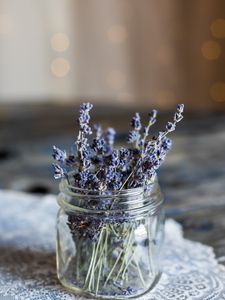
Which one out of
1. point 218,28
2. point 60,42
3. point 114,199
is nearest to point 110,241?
point 114,199

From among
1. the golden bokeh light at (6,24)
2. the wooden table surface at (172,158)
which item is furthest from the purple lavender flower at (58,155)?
the golden bokeh light at (6,24)

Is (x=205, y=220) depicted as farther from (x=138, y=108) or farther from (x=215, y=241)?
(x=138, y=108)

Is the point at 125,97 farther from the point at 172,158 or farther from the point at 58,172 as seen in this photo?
the point at 58,172

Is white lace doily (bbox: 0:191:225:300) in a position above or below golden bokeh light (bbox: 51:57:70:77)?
below

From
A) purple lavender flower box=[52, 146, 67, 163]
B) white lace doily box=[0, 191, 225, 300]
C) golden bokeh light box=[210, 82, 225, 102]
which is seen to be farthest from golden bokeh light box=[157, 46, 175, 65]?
purple lavender flower box=[52, 146, 67, 163]

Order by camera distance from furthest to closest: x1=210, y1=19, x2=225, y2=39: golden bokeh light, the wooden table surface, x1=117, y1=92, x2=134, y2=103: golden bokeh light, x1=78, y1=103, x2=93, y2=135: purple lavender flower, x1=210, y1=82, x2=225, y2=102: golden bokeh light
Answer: x1=117, y1=92, x2=134, y2=103: golden bokeh light < x1=210, y1=82, x2=225, y2=102: golden bokeh light < x1=210, y1=19, x2=225, y2=39: golden bokeh light < the wooden table surface < x1=78, y1=103, x2=93, y2=135: purple lavender flower

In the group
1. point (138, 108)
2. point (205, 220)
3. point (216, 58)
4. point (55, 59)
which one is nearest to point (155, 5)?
point (216, 58)

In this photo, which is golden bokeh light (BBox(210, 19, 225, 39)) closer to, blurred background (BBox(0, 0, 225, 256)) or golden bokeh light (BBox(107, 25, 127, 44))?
blurred background (BBox(0, 0, 225, 256))
